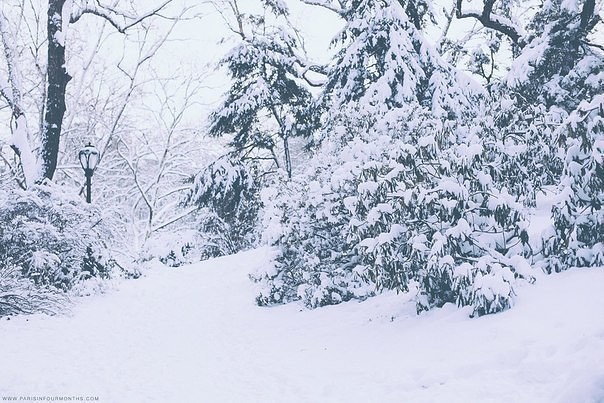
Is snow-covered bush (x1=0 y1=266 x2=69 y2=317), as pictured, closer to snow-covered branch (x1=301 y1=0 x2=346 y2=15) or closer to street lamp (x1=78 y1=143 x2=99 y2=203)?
street lamp (x1=78 y1=143 x2=99 y2=203)

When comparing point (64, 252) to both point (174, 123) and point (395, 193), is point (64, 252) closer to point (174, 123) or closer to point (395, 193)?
point (395, 193)

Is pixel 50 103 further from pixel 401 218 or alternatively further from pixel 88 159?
pixel 401 218

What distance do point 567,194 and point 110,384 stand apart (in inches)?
222

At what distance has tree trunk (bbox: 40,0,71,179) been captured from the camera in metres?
11.9

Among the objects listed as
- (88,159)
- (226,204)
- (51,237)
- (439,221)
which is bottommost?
(439,221)

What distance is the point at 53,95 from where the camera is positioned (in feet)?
39.2

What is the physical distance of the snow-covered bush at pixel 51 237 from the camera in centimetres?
938

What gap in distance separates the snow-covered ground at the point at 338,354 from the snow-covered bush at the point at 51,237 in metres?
1.65

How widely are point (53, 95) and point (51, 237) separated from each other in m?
4.13

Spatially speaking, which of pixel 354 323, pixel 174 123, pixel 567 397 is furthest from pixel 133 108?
pixel 567 397

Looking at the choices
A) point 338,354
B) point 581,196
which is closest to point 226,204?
point 338,354

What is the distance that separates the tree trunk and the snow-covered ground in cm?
497

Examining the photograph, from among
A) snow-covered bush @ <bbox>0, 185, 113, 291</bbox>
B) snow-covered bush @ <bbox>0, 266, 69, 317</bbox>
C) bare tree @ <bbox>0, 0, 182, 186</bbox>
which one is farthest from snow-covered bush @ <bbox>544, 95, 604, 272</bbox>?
bare tree @ <bbox>0, 0, 182, 186</bbox>

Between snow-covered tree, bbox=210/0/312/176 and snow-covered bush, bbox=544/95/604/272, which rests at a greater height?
snow-covered tree, bbox=210/0/312/176
